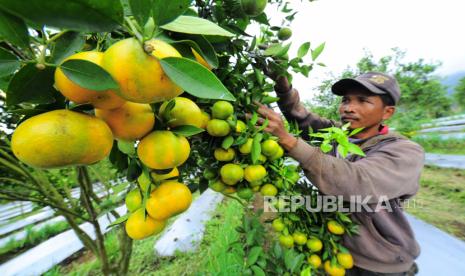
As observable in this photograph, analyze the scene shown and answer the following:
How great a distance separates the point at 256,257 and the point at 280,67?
912 millimetres

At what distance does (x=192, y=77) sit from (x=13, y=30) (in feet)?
0.48

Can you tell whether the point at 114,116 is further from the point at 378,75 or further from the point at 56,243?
the point at 56,243

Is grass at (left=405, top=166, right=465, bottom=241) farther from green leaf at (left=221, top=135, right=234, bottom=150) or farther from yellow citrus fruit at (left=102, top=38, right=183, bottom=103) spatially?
yellow citrus fruit at (left=102, top=38, right=183, bottom=103)

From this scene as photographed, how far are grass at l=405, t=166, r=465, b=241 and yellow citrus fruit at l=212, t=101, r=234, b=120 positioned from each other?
120 inches

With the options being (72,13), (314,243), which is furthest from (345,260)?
(72,13)

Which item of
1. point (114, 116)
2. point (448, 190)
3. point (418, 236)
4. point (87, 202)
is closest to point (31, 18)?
point (114, 116)

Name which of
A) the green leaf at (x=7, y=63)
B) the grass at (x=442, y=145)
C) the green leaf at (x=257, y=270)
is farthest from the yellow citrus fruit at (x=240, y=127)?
the grass at (x=442, y=145)

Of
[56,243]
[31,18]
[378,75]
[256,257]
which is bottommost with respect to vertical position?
[56,243]

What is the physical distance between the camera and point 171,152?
0.32m

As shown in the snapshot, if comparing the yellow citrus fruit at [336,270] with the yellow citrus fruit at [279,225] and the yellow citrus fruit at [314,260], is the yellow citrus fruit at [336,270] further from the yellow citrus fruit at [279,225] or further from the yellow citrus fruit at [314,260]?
the yellow citrus fruit at [279,225]

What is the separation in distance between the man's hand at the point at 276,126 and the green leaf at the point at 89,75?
533 mm

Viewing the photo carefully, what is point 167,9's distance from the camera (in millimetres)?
202

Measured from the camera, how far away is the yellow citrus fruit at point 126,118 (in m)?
0.28

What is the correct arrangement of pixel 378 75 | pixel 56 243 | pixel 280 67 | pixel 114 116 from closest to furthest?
pixel 114 116, pixel 280 67, pixel 378 75, pixel 56 243
